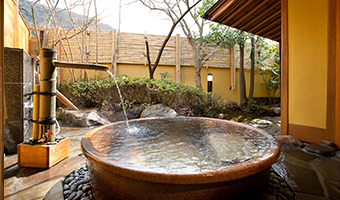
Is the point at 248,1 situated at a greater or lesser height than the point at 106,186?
greater

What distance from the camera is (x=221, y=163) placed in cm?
127

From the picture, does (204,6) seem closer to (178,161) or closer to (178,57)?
(178,57)

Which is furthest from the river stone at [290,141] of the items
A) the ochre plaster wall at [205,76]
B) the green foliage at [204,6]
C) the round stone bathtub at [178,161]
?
the green foliage at [204,6]

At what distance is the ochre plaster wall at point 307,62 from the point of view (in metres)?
2.56

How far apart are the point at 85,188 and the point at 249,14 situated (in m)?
4.67

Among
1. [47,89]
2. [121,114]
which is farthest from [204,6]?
[47,89]

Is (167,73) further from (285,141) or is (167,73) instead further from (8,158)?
(8,158)

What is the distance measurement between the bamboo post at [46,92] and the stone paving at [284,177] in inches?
14.2

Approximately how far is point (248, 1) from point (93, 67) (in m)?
3.61

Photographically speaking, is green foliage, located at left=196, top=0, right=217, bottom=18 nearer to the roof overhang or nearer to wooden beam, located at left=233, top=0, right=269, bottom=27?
the roof overhang

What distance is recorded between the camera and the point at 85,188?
143 centimetres

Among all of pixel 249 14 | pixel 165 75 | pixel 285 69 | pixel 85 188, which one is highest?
A: pixel 249 14

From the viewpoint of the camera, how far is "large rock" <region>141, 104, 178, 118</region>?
4910 mm

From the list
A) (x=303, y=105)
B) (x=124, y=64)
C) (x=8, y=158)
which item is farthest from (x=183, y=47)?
(x=8, y=158)
